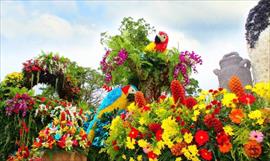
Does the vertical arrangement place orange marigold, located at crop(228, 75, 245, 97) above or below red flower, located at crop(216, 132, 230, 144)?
above

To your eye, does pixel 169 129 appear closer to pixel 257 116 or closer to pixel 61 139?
pixel 257 116

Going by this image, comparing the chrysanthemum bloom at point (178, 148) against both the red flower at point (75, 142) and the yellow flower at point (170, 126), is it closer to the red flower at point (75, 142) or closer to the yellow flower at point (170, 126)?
the yellow flower at point (170, 126)

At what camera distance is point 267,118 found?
238cm

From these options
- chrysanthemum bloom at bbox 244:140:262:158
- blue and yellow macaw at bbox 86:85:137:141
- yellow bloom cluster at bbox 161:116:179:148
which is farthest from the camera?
blue and yellow macaw at bbox 86:85:137:141

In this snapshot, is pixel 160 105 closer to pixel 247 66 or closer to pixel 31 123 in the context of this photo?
pixel 31 123

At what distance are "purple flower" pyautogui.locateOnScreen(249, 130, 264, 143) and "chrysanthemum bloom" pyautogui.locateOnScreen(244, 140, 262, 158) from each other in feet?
0.07

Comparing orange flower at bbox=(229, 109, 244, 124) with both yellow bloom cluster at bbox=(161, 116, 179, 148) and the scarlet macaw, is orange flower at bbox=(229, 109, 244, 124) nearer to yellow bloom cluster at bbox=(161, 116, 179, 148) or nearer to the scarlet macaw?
yellow bloom cluster at bbox=(161, 116, 179, 148)

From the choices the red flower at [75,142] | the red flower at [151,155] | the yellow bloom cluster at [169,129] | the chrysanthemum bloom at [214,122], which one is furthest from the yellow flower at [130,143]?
the red flower at [75,142]

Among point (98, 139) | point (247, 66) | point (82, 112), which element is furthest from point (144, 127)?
point (247, 66)

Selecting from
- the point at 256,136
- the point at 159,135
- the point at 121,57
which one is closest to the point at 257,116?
the point at 256,136

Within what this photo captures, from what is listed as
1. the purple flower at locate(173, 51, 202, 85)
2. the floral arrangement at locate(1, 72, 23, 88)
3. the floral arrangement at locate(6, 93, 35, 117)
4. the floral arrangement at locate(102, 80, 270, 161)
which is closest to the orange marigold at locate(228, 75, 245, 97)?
the floral arrangement at locate(102, 80, 270, 161)

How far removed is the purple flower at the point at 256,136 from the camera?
229cm

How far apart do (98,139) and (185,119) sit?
5.13 ft

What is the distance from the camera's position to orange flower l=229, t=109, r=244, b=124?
2.35m
